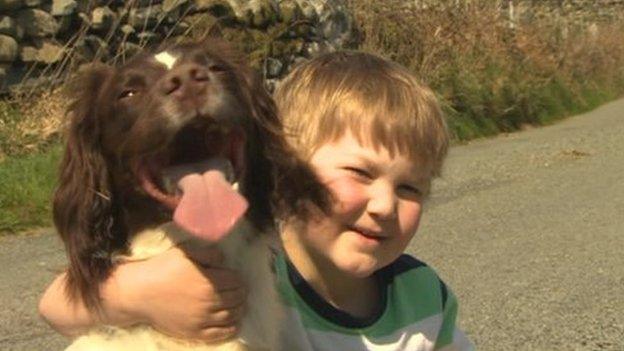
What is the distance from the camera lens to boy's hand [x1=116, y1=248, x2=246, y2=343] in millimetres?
2625

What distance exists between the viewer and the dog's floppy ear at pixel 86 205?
2.57 m

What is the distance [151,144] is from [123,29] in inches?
323

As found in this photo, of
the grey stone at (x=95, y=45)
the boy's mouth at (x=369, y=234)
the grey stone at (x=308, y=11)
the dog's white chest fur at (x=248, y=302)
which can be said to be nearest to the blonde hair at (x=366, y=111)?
the boy's mouth at (x=369, y=234)

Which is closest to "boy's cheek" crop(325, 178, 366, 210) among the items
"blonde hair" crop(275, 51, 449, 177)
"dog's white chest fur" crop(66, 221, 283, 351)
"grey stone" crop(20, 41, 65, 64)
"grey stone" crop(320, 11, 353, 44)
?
"blonde hair" crop(275, 51, 449, 177)

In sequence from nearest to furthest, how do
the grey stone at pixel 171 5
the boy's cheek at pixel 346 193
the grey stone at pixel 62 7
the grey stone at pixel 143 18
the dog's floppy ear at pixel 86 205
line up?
the dog's floppy ear at pixel 86 205 < the boy's cheek at pixel 346 193 < the grey stone at pixel 62 7 < the grey stone at pixel 143 18 < the grey stone at pixel 171 5

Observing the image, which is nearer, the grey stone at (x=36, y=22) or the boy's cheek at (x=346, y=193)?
the boy's cheek at (x=346, y=193)

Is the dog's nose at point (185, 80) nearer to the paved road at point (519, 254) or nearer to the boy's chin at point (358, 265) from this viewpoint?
the boy's chin at point (358, 265)

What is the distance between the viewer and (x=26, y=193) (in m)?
7.87

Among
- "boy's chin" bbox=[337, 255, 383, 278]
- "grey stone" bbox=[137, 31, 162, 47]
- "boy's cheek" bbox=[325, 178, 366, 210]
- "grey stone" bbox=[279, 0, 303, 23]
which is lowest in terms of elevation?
"grey stone" bbox=[279, 0, 303, 23]

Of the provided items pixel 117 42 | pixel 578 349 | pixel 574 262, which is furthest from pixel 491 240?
pixel 117 42

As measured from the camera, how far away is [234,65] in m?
2.69

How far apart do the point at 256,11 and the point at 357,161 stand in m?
9.21

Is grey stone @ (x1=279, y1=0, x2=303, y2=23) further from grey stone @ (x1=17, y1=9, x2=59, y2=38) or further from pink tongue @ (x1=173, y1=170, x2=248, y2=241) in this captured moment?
pink tongue @ (x1=173, y1=170, x2=248, y2=241)

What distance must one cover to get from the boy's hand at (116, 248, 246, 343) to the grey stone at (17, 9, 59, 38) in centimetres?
762
